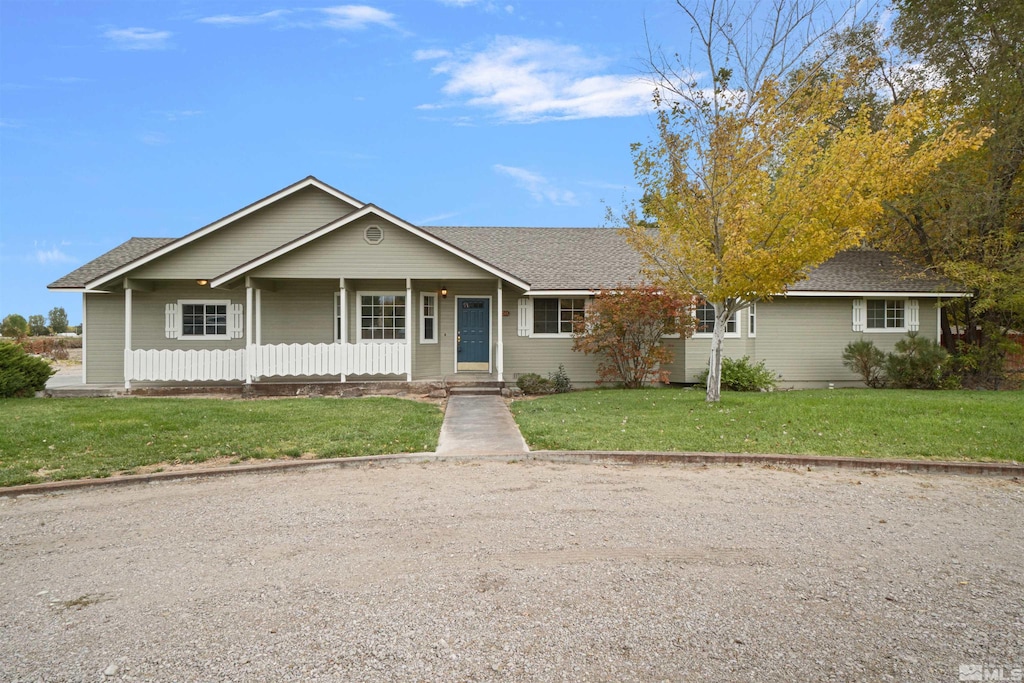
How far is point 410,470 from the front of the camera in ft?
23.5

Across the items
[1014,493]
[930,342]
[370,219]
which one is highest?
[370,219]

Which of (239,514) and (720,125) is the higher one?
(720,125)

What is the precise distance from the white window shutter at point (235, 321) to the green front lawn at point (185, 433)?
12.9 ft

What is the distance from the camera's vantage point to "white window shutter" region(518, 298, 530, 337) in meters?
16.3

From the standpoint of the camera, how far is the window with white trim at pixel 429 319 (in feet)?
53.0

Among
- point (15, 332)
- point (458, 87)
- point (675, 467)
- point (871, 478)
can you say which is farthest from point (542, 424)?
point (15, 332)

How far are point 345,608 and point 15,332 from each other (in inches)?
1902

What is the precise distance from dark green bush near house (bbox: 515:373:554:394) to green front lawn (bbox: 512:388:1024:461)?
200cm

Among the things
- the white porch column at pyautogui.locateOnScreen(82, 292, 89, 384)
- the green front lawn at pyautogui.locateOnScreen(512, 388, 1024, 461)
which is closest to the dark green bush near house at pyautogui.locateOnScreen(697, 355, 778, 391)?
the green front lawn at pyautogui.locateOnScreen(512, 388, 1024, 461)

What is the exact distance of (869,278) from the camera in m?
17.1

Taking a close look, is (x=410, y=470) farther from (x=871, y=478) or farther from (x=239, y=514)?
(x=871, y=478)

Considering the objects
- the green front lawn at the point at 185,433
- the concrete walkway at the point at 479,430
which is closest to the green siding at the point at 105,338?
the green front lawn at the point at 185,433

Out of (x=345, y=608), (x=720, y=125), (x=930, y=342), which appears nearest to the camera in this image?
(x=345, y=608)
